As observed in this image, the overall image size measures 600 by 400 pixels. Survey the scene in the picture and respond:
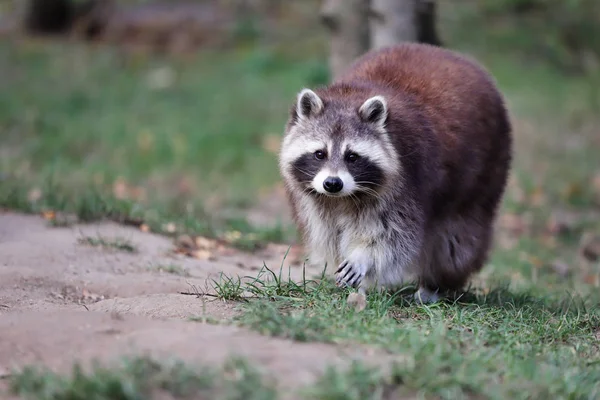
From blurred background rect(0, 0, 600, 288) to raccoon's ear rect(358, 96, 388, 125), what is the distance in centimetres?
219

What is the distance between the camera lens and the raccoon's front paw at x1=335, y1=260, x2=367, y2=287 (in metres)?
4.88

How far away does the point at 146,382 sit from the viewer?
10.7 feet

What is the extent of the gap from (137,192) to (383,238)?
4.51 m

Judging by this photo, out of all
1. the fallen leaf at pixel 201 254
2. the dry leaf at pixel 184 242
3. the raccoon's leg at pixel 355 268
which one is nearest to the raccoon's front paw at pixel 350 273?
the raccoon's leg at pixel 355 268

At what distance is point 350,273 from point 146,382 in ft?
6.20

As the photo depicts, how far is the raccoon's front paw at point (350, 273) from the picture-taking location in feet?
16.0

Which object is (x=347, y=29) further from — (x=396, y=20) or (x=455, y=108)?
(x=455, y=108)

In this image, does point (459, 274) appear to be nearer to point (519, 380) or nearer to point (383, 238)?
point (383, 238)

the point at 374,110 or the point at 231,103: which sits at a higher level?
the point at 374,110

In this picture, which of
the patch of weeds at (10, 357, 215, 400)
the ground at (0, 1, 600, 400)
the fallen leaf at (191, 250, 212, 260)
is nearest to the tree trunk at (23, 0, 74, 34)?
the ground at (0, 1, 600, 400)

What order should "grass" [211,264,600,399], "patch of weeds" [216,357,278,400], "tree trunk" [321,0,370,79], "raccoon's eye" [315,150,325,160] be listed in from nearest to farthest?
"patch of weeds" [216,357,278,400]
"grass" [211,264,600,399]
"raccoon's eye" [315,150,325,160]
"tree trunk" [321,0,370,79]

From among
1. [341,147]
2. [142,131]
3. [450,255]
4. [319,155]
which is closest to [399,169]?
[341,147]

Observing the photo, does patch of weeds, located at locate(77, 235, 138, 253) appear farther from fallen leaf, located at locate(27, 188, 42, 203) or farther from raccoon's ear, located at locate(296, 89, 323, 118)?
raccoon's ear, located at locate(296, 89, 323, 118)

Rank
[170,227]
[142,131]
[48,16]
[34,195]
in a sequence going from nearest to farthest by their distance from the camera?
[170,227]
[34,195]
[142,131]
[48,16]
